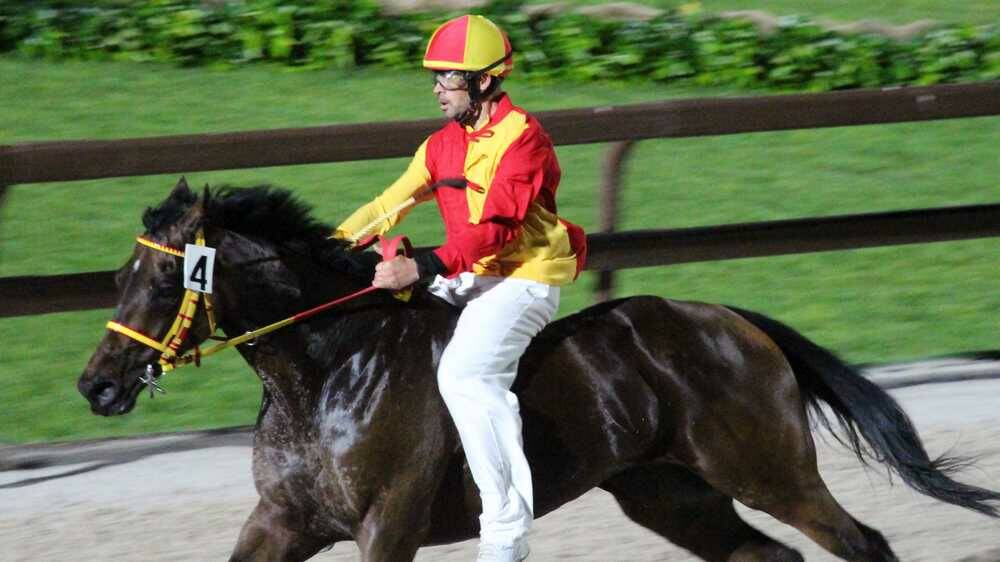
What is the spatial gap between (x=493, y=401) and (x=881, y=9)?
9.59 metres

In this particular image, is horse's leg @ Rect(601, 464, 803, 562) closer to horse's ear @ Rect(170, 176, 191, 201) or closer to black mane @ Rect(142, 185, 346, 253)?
black mane @ Rect(142, 185, 346, 253)

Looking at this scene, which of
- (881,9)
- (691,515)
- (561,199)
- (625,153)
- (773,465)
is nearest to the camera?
(773,465)

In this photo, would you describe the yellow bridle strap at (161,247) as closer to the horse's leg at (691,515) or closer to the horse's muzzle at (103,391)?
the horse's muzzle at (103,391)

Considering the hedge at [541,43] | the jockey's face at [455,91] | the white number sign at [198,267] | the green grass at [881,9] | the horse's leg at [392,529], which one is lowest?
the green grass at [881,9]

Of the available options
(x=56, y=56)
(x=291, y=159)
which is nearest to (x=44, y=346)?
(x=291, y=159)

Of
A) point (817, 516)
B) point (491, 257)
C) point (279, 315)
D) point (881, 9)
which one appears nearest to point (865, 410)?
point (817, 516)

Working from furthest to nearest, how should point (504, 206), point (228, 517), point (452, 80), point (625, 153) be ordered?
point (625, 153), point (228, 517), point (452, 80), point (504, 206)

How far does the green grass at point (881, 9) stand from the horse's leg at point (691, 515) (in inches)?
301

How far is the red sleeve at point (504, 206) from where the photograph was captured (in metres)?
4.37

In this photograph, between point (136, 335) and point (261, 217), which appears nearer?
point (136, 335)

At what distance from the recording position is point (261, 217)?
4.51 m

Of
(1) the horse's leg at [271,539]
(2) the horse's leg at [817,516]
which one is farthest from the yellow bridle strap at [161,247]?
(2) the horse's leg at [817,516]

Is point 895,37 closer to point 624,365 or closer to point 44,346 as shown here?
point 44,346

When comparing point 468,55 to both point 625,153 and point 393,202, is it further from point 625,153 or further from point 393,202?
point 625,153
